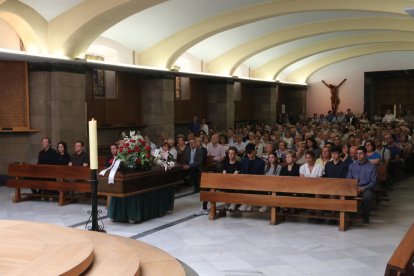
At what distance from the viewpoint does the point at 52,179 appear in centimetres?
1028

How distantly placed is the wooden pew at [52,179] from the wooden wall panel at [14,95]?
255 cm

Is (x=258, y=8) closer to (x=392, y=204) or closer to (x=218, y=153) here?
(x=218, y=153)

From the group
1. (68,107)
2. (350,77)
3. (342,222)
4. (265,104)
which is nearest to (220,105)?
(265,104)

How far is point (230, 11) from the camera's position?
1463 centimetres

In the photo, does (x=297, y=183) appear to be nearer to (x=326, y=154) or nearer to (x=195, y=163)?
(x=326, y=154)

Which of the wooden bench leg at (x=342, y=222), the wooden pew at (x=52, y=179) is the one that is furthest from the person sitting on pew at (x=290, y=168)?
the wooden pew at (x=52, y=179)

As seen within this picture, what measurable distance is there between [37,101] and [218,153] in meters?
4.83

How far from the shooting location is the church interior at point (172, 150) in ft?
18.6

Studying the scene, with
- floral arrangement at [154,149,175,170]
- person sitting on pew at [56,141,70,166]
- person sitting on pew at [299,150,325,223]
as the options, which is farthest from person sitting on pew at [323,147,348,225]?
person sitting on pew at [56,141,70,166]

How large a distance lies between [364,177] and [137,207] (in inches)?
152

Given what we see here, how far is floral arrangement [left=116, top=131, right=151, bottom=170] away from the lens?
26.6 feet

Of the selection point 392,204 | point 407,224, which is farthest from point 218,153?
point 407,224

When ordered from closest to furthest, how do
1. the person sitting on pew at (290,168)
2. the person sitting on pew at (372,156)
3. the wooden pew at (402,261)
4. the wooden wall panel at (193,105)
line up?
the wooden pew at (402,261)
the person sitting on pew at (290,168)
the person sitting on pew at (372,156)
the wooden wall panel at (193,105)

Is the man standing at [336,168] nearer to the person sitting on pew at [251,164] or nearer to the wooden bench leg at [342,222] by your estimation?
the wooden bench leg at [342,222]
